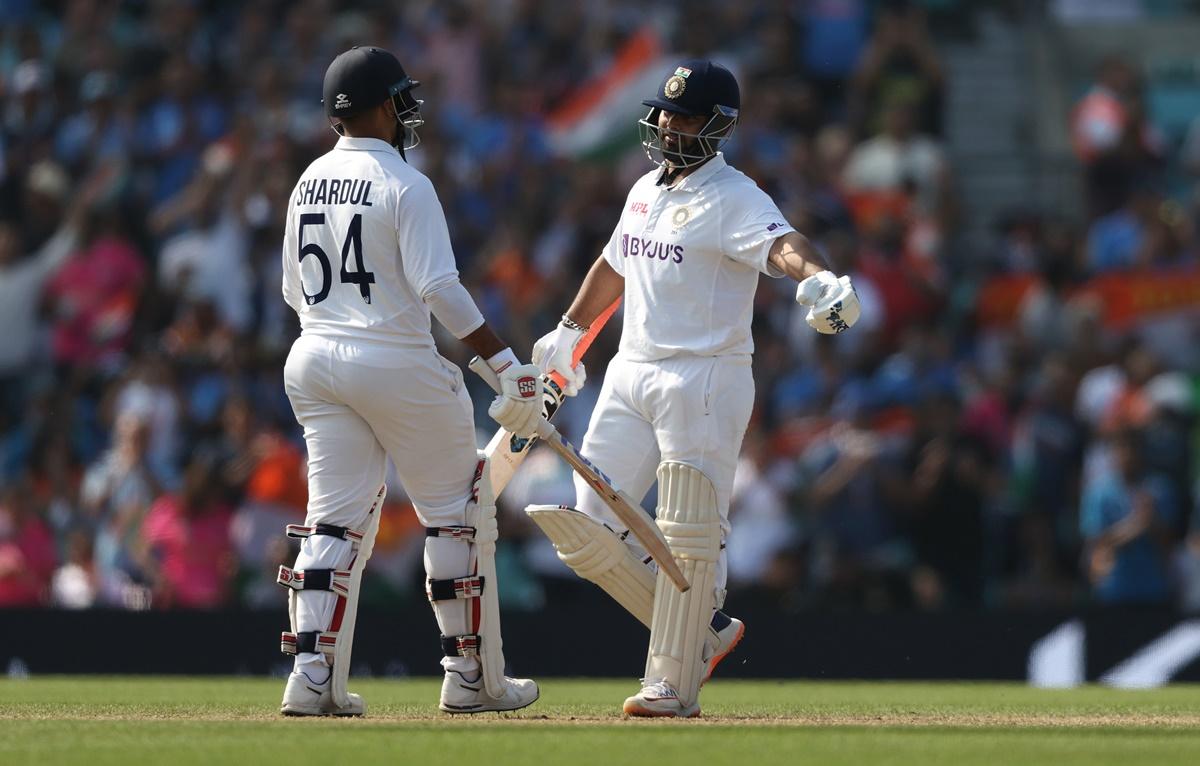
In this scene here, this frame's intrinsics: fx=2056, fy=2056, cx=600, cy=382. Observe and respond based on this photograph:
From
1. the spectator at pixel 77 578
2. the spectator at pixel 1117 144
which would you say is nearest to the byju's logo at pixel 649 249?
the spectator at pixel 77 578

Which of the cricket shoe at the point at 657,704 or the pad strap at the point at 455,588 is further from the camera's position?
the pad strap at the point at 455,588

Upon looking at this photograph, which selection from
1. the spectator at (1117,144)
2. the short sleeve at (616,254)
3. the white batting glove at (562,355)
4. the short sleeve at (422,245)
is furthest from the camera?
the spectator at (1117,144)

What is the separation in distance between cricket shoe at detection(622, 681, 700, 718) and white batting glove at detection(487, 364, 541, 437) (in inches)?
38.8

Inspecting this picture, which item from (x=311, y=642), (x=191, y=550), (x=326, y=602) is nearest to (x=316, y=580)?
(x=326, y=602)

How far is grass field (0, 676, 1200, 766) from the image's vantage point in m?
5.61

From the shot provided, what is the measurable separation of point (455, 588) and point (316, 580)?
50 cm

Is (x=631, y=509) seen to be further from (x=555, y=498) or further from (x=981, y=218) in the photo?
(x=981, y=218)

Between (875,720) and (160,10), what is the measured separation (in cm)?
955

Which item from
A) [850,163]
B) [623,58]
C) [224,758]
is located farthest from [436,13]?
[224,758]

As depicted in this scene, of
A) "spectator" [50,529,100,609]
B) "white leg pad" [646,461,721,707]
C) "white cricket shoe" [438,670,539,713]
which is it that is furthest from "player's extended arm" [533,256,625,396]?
"spectator" [50,529,100,609]

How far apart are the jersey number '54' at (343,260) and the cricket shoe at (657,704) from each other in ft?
5.35

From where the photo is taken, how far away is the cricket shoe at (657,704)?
6.98m

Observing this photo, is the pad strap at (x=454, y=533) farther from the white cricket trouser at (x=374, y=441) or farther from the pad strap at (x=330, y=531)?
the pad strap at (x=330, y=531)

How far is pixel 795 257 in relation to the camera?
6.86m
